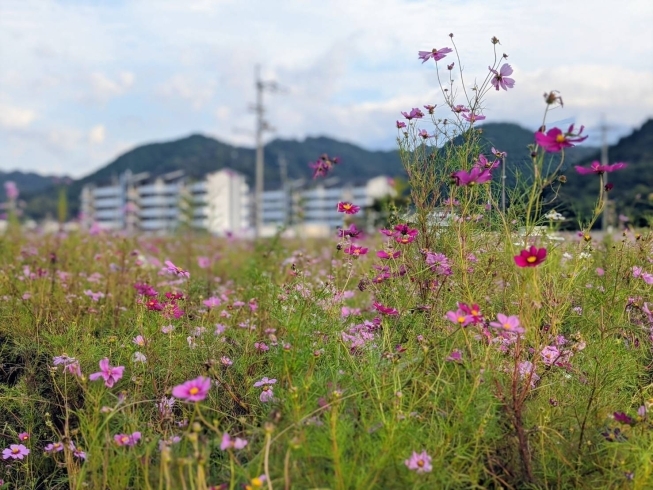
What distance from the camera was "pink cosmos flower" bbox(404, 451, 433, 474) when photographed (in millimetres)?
1717

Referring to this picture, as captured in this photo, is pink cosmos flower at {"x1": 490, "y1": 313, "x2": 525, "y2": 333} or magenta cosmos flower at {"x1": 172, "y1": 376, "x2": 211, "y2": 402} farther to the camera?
pink cosmos flower at {"x1": 490, "y1": 313, "x2": 525, "y2": 333}

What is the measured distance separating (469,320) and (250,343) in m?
1.21

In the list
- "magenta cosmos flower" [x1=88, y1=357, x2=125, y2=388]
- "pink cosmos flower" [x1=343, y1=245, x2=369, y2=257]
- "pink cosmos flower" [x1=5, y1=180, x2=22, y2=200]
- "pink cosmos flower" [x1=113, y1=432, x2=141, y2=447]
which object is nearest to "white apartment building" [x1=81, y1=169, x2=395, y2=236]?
"pink cosmos flower" [x1=5, y1=180, x2=22, y2=200]

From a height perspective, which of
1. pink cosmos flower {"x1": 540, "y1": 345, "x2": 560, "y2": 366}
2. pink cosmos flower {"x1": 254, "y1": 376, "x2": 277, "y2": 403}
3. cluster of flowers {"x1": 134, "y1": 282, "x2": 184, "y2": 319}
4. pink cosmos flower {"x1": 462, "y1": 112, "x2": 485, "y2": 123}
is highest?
pink cosmos flower {"x1": 462, "y1": 112, "x2": 485, "y2": 123}

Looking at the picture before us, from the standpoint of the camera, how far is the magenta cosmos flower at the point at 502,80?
243cm

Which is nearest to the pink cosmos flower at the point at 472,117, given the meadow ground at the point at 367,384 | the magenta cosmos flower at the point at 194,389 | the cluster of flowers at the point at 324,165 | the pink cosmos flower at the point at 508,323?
the meadow ground at the point at 367,384

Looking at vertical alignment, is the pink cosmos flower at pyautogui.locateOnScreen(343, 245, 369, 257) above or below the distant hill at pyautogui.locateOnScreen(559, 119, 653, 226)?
below

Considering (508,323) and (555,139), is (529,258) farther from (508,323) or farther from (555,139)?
(555,139)

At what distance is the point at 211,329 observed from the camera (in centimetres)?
287

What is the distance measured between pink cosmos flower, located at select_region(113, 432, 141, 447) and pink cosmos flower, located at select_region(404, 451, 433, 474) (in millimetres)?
866

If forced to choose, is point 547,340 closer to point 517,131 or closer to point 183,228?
point 517,131

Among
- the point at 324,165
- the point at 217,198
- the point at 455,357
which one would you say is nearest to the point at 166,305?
the point at 324,165

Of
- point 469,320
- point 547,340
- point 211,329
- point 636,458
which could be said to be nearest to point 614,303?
point 547,340

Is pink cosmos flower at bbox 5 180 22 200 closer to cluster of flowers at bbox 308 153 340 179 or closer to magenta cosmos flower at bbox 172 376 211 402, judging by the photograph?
cluster of flowers at bbox 308 153 340 179
